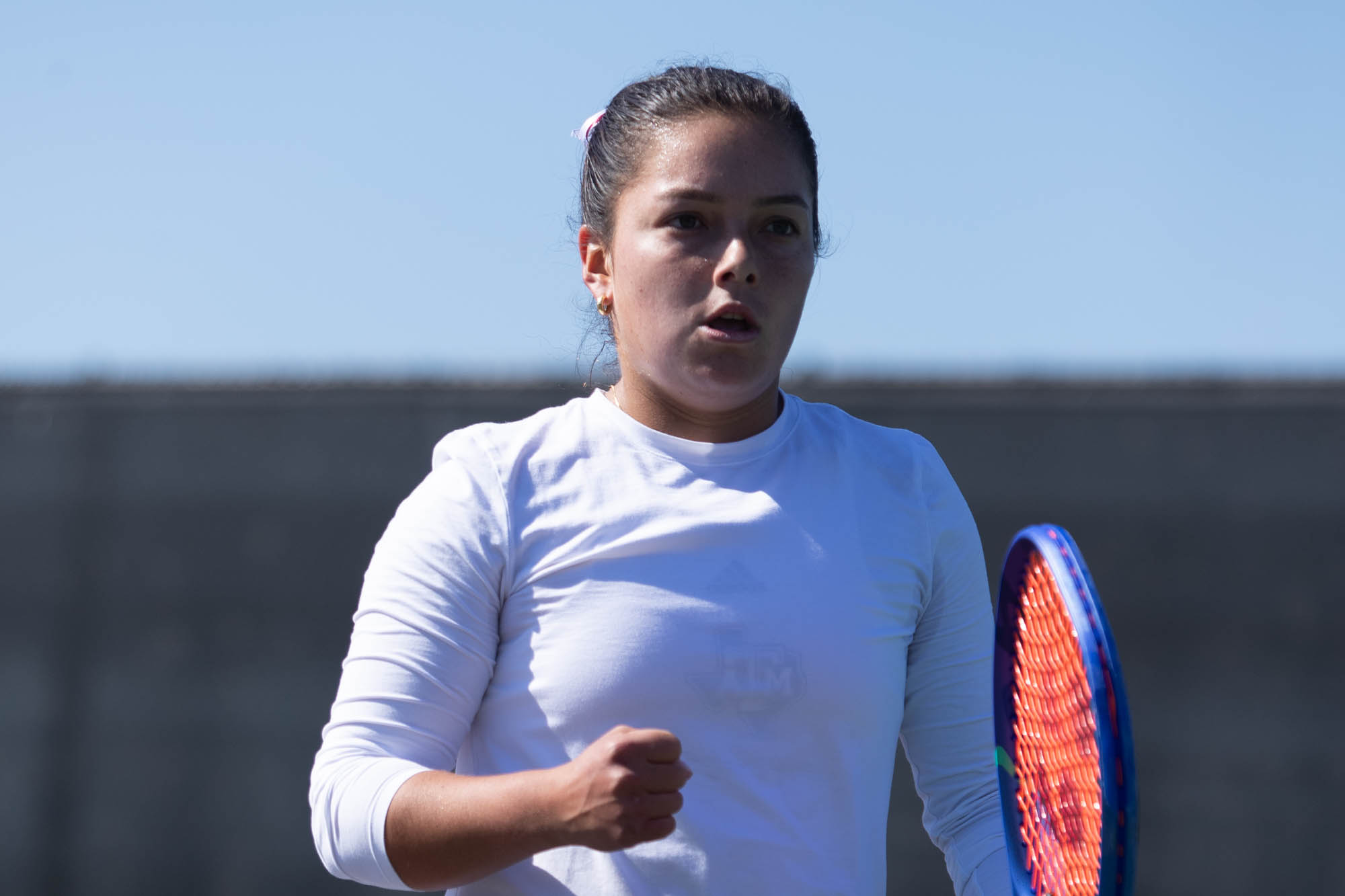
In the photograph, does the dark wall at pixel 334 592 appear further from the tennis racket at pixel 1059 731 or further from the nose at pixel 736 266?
the nose at pixel 736 266

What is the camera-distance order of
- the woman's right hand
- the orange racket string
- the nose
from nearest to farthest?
the woman's right hand, the orange racket string, the nose

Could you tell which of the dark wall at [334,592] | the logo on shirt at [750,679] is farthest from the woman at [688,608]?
the dark wall at [334,592]

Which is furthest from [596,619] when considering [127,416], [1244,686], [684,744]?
[127,416]

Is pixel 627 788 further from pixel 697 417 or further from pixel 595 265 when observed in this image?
pixel 595 265

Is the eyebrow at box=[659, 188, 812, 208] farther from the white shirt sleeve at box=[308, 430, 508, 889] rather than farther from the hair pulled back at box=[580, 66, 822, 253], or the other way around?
the white shirt sleeve at box=[308, 430, 508, 889]

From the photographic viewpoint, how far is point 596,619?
4.16 ft

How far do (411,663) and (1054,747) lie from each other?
637 millimetres

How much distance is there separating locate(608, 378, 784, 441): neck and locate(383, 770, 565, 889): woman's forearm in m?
0.45

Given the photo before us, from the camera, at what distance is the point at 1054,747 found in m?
1.34

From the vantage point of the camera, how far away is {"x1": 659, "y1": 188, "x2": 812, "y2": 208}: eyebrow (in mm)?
1382

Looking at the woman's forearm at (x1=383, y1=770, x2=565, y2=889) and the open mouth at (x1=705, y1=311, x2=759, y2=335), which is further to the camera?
the open mouth at (x1=705, y1=311, x2=759, y2=335)

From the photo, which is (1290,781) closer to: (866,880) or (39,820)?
(866,880)

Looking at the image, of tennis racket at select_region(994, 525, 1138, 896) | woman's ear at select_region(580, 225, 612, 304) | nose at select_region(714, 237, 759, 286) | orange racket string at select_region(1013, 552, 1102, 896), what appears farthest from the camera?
woman's ear at select_region(580, 225, 612, 304)

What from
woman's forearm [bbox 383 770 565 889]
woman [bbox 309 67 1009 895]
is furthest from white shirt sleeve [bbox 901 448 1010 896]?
woman's forearm [bbox 383 770 565 889]
